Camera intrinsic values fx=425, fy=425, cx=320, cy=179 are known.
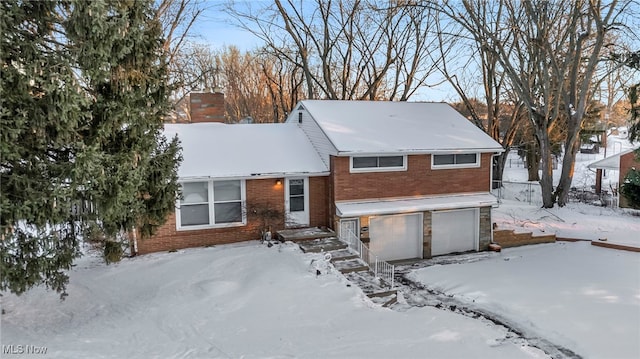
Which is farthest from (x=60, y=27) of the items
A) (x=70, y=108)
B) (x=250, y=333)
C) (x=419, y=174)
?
(x=419, y=174)

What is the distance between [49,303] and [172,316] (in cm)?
302

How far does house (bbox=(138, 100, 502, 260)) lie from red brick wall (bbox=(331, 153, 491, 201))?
0.04 m

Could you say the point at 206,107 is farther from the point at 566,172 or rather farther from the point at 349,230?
the point at 566,172

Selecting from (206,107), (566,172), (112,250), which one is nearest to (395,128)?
(206,107)

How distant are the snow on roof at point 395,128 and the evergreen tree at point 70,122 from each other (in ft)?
23.9

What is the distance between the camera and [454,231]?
1591cm

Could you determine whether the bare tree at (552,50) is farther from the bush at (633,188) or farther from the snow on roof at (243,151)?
the snow on roof at (243,151)

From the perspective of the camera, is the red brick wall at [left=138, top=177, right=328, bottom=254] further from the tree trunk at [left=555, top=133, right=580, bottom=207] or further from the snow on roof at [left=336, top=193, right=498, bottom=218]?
the tree trunk at [left=555, top=133, right=580, bottom=207]

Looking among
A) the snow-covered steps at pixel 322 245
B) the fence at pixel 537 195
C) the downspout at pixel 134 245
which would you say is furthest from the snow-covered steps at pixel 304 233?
the fence at pixel 537 195

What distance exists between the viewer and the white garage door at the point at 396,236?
14867mm

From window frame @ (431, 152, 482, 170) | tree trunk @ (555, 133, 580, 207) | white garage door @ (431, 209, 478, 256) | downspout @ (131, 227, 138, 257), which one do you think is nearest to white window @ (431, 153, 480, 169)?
window frame @ (431, 152, 482, 170)

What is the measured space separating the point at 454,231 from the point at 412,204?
238 centimetres

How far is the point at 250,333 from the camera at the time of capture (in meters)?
8.17

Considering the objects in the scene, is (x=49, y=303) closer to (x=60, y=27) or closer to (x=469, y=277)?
(x=60, y=27)
